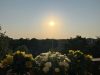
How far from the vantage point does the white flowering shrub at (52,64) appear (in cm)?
702

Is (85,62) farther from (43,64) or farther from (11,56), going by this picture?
(11,56)

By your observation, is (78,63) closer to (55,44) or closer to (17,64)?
(17,64)

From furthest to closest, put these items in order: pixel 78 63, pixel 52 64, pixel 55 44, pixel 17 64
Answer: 1. pixel 55 44
2. pixel 78 63
3. pixel 52 64
4. pixel 17 64

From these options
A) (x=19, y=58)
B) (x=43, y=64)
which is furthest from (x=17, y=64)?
(x=43, y=64)

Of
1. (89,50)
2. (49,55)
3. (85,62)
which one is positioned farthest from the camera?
(89,50)

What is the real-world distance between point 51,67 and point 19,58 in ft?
2.46

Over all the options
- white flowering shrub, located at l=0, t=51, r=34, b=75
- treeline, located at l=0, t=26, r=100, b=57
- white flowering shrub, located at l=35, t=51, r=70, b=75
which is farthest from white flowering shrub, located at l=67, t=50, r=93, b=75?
treeline, located at l=0, t=26, r=100, b=57

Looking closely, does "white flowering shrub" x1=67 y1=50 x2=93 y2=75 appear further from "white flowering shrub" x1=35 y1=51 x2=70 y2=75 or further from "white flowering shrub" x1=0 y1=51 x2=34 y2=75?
"white flowering shrub" x1=0 y1=51 x2=34 y2=75

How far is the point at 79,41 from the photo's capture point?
137 ft

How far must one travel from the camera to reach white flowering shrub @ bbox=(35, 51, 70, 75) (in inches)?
276

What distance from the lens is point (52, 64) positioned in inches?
281

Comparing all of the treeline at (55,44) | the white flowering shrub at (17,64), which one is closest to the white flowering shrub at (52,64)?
Result: the white flowering shrub at (17,64)

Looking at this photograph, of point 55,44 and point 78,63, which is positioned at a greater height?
point 55,44

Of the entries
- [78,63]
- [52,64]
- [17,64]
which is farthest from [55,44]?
[17,64]
